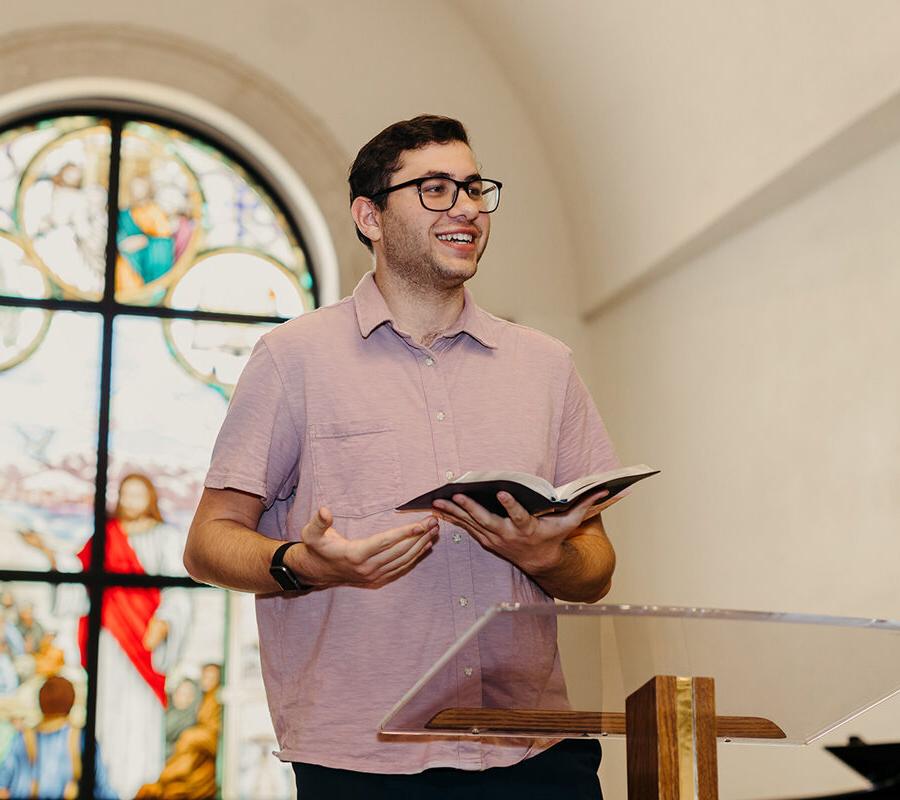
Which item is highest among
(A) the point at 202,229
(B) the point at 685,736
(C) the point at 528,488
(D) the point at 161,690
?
(A) the point at 202,229

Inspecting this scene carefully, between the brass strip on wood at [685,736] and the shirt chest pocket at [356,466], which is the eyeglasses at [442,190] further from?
the brass strip on wood at [685,736]

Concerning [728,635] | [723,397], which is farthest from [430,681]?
[723,397]

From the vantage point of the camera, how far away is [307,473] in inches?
99.7

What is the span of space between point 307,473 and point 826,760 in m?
2.11

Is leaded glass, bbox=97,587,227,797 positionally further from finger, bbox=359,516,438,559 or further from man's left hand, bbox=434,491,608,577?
finger, bbox=359,516,438,559

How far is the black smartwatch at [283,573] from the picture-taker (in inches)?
90.4

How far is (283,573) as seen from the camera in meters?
2.30

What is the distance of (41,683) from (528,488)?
13.4 feet

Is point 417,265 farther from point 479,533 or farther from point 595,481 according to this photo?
point 595,481

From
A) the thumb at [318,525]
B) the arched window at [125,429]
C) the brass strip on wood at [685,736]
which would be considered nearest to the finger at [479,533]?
the thumb at [318,525]

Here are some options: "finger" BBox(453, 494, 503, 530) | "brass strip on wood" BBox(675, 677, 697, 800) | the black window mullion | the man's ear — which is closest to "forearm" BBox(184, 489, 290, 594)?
"finger" BBox(453, 494, 503, 530)

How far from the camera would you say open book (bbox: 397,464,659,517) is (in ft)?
6.66

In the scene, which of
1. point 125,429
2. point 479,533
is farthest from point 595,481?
point 125,429

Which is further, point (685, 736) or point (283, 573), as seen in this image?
point (283, 573)
